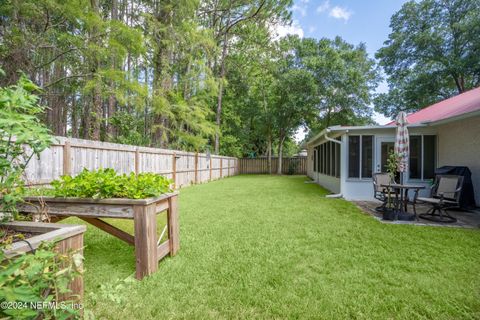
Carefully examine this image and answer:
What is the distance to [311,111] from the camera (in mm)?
17438

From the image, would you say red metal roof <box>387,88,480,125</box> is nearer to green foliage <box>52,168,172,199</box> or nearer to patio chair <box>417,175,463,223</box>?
patio chair <box>417,175,463,223</box>

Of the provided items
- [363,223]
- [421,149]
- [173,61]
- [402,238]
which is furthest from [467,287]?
[173,61]

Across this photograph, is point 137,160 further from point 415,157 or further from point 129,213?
point 415,157

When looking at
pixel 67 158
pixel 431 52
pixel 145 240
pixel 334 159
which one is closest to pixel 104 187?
pixel 145 240

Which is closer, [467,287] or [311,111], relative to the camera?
[467,287]

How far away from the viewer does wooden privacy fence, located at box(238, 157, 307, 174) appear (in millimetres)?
19828

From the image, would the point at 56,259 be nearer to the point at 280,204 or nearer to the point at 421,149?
the point at 280,204

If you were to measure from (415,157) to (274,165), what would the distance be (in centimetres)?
1319

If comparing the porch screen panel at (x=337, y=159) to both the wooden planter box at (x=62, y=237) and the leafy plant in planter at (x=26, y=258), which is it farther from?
the leafy plant in planter at (x=26, y=258)

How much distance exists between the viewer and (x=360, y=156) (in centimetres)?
736

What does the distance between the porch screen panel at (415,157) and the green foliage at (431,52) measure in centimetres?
1212

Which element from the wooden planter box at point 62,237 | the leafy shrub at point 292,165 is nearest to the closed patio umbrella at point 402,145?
the wooden planter box at point 62,237

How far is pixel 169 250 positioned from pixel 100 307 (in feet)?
3.36

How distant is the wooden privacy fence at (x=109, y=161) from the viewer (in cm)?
396
